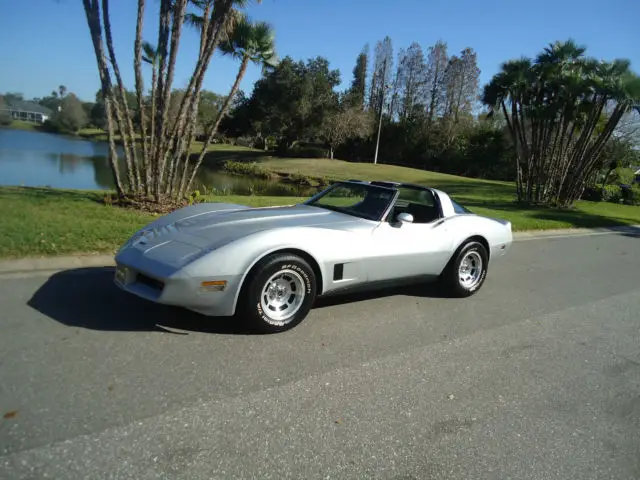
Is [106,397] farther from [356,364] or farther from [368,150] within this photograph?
[368,150]

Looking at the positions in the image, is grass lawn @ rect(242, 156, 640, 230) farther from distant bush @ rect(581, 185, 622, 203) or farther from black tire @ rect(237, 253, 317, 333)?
black tire @ rect(237, 253, 317, 333)

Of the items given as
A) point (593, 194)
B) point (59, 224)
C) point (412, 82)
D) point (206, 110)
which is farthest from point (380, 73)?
point (59, 224)

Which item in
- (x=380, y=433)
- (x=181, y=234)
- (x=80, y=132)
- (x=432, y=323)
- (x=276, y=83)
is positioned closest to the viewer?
(x=380, y=433)

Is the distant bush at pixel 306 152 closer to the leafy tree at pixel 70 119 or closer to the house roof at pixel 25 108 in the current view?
the leafy tree at pixel 70 119

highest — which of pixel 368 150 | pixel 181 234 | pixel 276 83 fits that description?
pixel 276 83

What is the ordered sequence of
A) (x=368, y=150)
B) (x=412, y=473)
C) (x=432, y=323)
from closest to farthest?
(x=412, y=473)
(x=432, y=323)
(x=368, y=150)

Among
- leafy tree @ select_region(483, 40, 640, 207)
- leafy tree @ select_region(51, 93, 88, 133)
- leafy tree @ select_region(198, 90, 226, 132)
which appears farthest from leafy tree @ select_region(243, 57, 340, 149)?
leafy tree @ select_region(483, 40, 640, 207)

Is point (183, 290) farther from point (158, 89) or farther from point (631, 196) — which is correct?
point (631, 196)

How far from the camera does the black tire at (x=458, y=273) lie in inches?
222

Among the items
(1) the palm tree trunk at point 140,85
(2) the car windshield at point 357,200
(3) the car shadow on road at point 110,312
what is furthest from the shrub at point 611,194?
(3) the car shadow on road at point 110,312

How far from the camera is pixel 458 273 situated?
5.70 meters

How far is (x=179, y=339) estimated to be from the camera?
382 centimetres

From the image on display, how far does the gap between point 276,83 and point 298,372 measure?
5248 cm

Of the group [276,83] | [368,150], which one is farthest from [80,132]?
[368,150]
